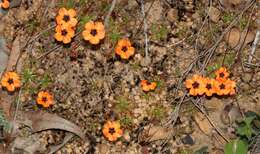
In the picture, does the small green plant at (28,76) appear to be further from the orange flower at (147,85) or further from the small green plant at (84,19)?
the orange flower at (147,85)

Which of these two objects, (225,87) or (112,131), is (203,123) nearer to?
(225,87)

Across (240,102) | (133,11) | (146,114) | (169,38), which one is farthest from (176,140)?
(133,11)

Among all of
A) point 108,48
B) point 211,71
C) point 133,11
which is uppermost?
point 133,11

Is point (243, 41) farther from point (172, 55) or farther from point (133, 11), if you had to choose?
point (133, 11)

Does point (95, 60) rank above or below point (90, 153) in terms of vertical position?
above

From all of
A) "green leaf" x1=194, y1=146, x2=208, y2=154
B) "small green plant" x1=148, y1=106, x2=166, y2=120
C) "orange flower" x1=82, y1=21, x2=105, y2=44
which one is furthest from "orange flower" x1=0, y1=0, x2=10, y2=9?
"green leaf" x1=194, y1=146, x2=208, y2=154

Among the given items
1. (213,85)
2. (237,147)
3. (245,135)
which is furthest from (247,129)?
(213,85)
